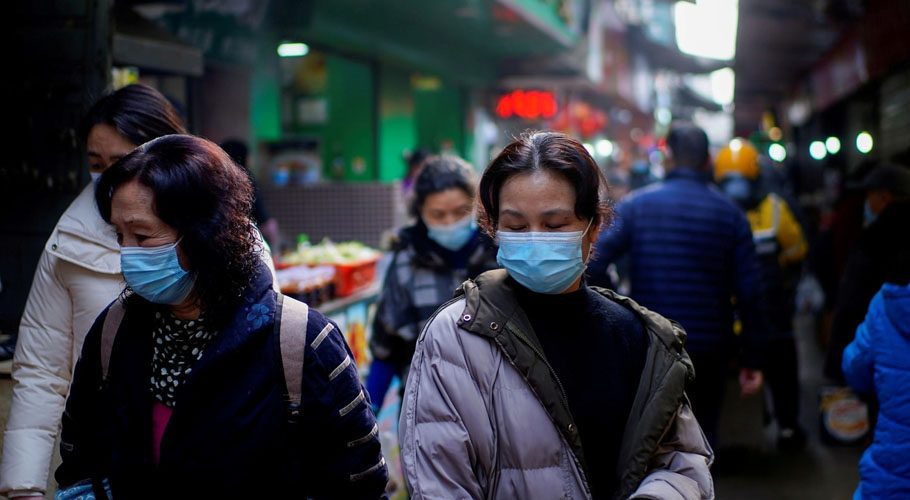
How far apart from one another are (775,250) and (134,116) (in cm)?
554

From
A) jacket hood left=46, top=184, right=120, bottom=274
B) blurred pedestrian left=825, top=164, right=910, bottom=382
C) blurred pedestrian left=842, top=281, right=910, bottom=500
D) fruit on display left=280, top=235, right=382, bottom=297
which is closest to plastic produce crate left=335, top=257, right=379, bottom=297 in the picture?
fruit on display left=280, top=235, right=382, bottom=297

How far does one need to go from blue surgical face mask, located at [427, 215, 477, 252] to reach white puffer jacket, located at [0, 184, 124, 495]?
1.76 m

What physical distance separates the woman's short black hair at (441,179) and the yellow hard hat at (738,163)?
11.7 feet

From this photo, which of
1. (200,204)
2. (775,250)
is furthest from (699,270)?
(200,204)

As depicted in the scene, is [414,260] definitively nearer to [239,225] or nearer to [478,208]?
[478,208]

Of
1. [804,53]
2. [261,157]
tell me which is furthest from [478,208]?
[804,53]

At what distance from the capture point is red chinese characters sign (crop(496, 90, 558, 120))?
19.9 m

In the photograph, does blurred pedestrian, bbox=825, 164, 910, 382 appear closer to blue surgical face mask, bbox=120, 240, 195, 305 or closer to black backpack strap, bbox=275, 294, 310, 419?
black backpack strap, bbox=275, 294, 310, 419

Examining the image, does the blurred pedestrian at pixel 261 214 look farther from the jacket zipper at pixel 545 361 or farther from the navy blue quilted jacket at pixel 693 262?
the jacket zipper at pixel 545 361

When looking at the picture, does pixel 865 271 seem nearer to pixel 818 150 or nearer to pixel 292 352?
pixel 292 352

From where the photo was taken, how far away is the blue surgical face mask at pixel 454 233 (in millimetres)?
4738

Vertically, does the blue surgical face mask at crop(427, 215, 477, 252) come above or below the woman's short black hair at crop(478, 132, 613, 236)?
below

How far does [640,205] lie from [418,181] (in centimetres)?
131

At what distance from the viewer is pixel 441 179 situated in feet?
15.9
